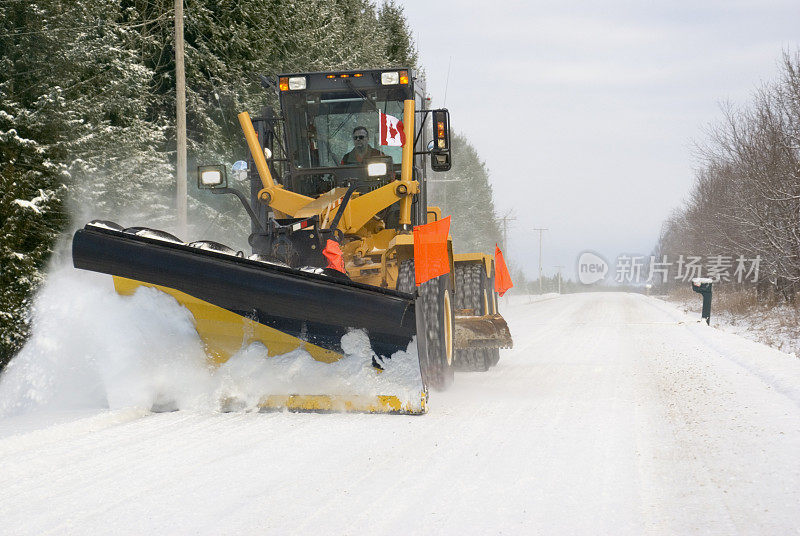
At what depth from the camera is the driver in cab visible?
7309mm

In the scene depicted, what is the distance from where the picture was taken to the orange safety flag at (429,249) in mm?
5586

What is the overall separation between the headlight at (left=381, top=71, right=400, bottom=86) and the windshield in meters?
0.10

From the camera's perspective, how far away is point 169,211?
17969 mm

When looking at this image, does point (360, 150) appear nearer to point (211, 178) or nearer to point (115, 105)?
point (211, 178)

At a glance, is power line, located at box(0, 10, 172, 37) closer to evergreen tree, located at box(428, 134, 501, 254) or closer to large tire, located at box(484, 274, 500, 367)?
large tire, located at box(484, 274, 500, 367)

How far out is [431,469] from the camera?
376 centimetres

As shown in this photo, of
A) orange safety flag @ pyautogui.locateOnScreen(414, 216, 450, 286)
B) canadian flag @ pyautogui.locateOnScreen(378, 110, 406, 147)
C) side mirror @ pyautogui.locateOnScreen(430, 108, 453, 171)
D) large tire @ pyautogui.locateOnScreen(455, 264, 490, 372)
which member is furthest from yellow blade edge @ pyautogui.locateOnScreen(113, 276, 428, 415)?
large tire @ pyautogui.locateOnScreen(455, 264, 490, 372)

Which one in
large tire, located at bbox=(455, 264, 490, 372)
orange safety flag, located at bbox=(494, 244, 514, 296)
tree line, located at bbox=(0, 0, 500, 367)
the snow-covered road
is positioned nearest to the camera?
the snow-covered road

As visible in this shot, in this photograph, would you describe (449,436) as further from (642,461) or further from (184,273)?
(184,273)

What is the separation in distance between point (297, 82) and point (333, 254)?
2.28m

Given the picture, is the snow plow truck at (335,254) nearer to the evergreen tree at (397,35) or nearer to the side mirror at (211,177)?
the side mirror at (211,177)

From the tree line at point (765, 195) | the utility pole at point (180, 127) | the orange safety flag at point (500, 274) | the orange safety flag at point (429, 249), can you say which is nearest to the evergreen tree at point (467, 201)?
the tree line at point (765, 195)

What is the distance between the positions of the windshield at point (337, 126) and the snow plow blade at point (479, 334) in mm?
1759

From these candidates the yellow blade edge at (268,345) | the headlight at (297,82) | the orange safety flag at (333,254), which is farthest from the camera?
the headlight at (297,82)
